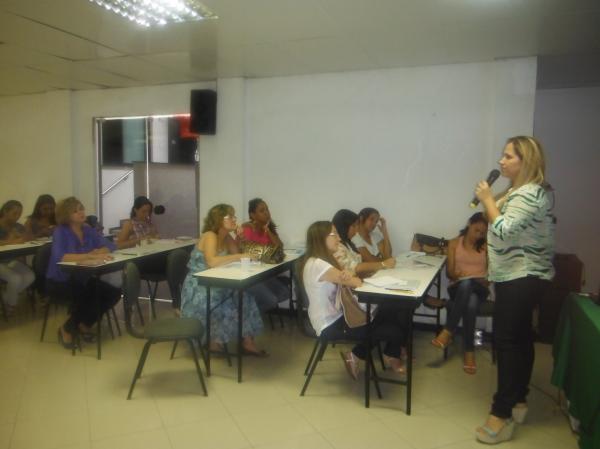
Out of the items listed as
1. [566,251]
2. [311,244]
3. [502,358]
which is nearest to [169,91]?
[311,244]

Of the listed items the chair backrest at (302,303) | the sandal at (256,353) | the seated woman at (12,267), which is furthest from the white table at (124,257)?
the chair backrest at (302,303)

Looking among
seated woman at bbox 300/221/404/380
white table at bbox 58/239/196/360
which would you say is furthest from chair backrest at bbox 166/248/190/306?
seated woman at bbox 300/221/404/380

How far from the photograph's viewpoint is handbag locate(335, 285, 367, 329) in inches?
118

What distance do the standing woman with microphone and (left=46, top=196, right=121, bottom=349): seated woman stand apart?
300 cm

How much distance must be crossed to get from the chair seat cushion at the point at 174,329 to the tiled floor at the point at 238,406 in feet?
1.46

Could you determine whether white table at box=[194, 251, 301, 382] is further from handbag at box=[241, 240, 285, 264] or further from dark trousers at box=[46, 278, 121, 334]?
dark trousers at box=[46, 278, 121, 334]

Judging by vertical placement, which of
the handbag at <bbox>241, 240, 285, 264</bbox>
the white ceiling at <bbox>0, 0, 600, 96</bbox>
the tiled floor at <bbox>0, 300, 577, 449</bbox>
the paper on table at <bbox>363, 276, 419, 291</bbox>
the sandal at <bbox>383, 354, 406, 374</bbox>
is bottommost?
the tiled floor at <bbox>0, 300, 577, 449</bbox>

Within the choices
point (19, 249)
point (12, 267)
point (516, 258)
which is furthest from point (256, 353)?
point (12, 267)

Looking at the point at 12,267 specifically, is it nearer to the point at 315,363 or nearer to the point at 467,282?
the point at 315,363

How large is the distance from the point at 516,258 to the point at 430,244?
6.68 ft

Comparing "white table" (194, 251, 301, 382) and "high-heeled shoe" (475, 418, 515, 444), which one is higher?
"white table" (194, 251, 301, 382)

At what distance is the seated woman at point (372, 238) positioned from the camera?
4.23 m

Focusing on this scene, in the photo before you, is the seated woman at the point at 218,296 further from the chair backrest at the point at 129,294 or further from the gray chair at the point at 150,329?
the chair backrest at the point at 129,294

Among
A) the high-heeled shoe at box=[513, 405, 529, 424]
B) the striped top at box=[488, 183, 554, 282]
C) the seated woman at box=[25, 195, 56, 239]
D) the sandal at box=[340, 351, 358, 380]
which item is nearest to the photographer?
the striped top at box=[488, 183, 554, 282]
